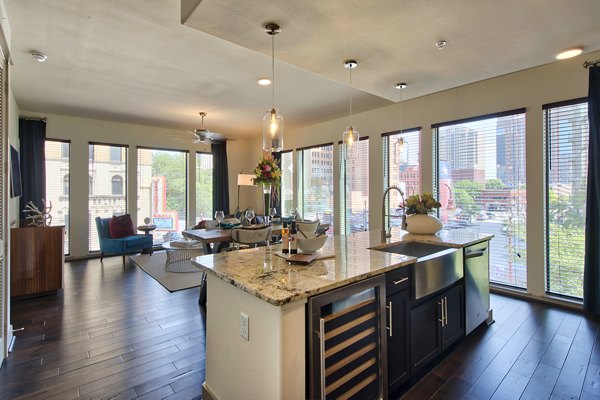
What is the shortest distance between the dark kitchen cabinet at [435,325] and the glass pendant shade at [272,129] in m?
1.83

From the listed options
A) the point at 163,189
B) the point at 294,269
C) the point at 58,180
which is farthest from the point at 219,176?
the point at 294,269

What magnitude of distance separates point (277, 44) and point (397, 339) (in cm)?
229

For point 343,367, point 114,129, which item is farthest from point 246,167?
point 343,367

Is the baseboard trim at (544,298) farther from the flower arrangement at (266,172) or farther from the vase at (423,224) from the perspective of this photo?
the flower arrangement at (266,172)

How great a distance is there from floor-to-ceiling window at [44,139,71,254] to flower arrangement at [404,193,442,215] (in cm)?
640

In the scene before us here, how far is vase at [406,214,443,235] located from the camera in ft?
9.98

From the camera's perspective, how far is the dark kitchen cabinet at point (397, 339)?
1877 mm

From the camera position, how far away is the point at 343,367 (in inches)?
63.0

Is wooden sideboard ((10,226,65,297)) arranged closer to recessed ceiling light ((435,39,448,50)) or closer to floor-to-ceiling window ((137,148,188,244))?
floor-to-ceiling window ((137,148,188,244))

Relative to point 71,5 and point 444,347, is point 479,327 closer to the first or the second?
point 444,347

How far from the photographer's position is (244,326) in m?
1.55

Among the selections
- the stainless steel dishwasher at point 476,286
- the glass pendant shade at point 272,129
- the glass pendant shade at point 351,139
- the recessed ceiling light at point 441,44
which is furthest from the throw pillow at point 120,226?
the recessed ceiling light at point 441,44

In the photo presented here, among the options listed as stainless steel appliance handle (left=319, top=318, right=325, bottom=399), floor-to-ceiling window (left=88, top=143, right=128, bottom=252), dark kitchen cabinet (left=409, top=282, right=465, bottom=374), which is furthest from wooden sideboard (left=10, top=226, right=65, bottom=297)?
dark kitchen cabinet (left=409, top=282, right=465, bottom=374)

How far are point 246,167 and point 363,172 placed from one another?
3.83m
